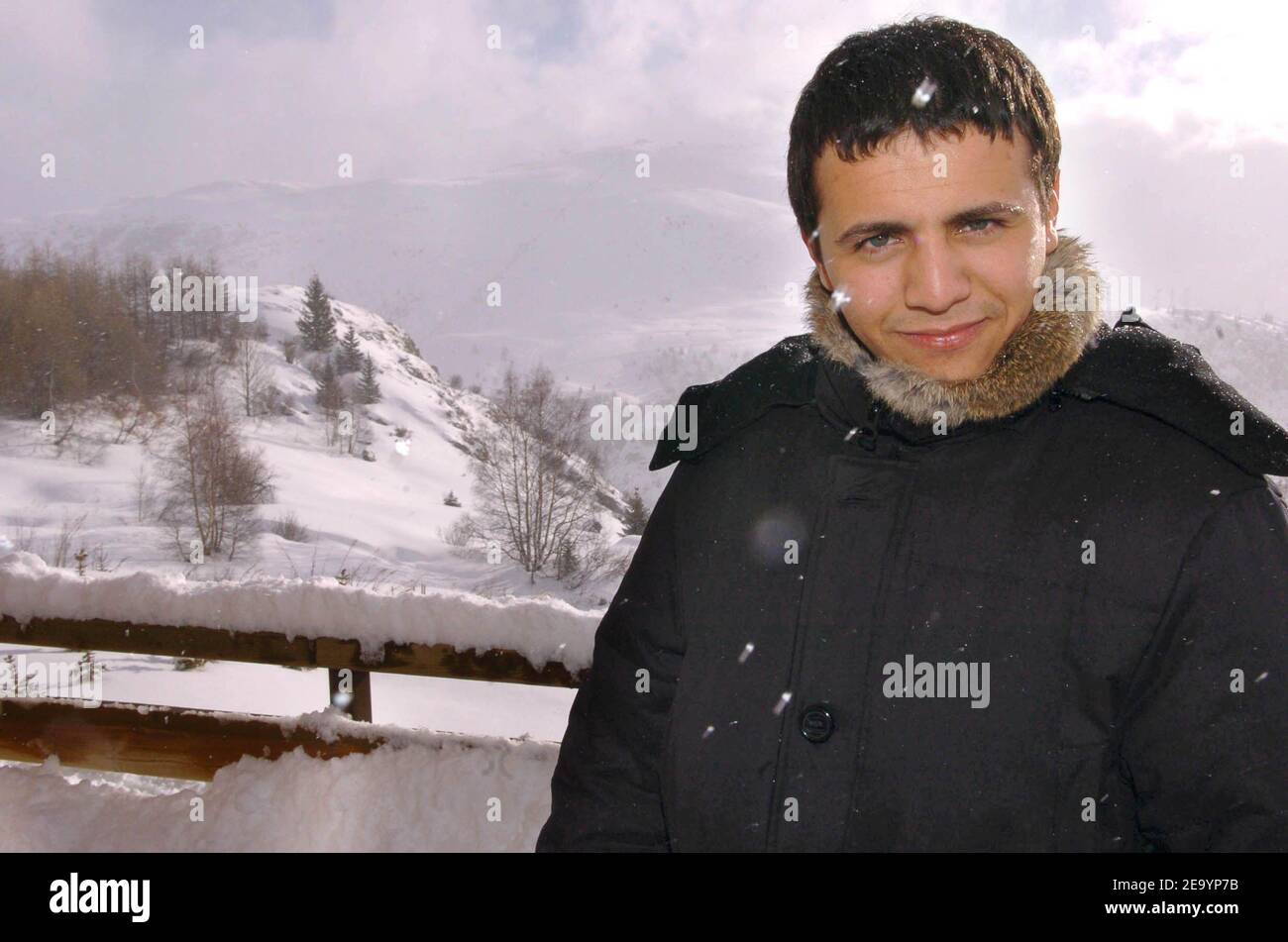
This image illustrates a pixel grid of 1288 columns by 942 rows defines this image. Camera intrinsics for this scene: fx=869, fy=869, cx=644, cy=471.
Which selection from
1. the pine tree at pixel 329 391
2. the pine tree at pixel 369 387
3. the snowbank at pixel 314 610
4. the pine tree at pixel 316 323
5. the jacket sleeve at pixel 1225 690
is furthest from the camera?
the pine tree at pixel 316 323

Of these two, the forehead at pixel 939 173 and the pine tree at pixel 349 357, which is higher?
the pine tree at pixel 349 357

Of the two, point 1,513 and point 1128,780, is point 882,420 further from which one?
point 1,513

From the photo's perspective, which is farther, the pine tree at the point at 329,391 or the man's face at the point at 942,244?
the pine tree at the point at 329,391

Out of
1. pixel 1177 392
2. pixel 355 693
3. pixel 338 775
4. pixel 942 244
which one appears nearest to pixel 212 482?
pixel 355 693

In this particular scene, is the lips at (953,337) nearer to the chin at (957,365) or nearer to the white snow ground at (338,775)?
the chin at (957,365)

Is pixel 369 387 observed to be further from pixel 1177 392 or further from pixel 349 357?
pixel 1177 392

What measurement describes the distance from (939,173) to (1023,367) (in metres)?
0.29

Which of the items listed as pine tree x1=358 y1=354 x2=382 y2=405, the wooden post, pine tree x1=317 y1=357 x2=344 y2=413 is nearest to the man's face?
the wooden post

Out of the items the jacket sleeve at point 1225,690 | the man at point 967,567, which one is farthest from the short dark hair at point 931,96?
the jacket sleeve at point 1225,690

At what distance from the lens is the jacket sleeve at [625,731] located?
4.38 feet

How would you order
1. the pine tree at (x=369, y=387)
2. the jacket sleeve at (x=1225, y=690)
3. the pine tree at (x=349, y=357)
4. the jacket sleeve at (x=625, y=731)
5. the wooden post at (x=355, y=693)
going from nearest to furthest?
the jacket sleeve at (x=1225, y=690) < the jacket sleeve at (x=625, y=731) < the wooden post at (x=355, y=693) < the pine tree at (x=369, y=387) < the pine tree at (x=349, y=357)

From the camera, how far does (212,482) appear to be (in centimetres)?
3553

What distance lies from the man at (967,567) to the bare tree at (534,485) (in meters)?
27.8
